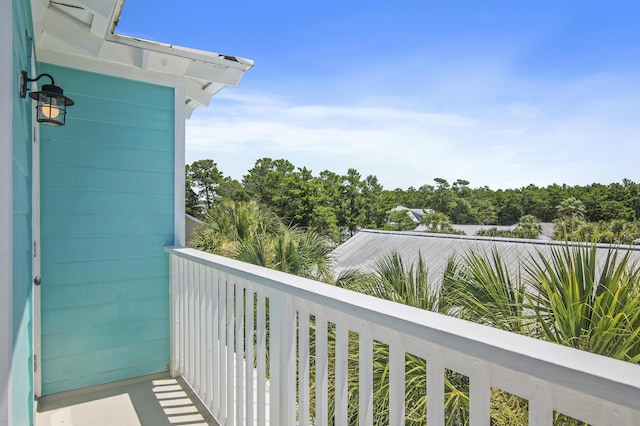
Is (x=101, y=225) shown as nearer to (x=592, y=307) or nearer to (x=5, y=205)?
(x=5, y=205)

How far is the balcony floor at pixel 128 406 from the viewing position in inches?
95.7

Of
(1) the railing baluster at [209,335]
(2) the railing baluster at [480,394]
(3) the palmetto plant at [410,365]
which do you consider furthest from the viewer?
(3) the palmetto plant at [410,365]

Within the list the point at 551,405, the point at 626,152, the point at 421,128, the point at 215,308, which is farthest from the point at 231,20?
the point at 626,152

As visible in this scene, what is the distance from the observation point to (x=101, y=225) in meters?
2.92

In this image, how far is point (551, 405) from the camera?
26.9 inches

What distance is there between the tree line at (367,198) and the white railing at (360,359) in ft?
12.0

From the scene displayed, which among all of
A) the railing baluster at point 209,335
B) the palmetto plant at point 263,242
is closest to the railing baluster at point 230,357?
the railing baluster at point 209,335

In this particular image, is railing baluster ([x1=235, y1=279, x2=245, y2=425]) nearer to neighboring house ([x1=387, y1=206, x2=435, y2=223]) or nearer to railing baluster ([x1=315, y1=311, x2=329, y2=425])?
railing baluster ([x1=315, y1=311, x2=329, y2=425])

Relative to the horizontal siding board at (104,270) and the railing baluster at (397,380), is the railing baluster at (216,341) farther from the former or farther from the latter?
the railing baluster at (397,380)

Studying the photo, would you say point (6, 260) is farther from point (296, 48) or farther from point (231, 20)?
point (296, 48)

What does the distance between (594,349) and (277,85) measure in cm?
2550

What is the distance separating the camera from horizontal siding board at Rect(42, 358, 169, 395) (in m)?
2.74

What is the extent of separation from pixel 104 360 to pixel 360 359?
102 inches

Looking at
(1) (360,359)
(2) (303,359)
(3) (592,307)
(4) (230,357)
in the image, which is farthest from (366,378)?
(3) (592,307)
